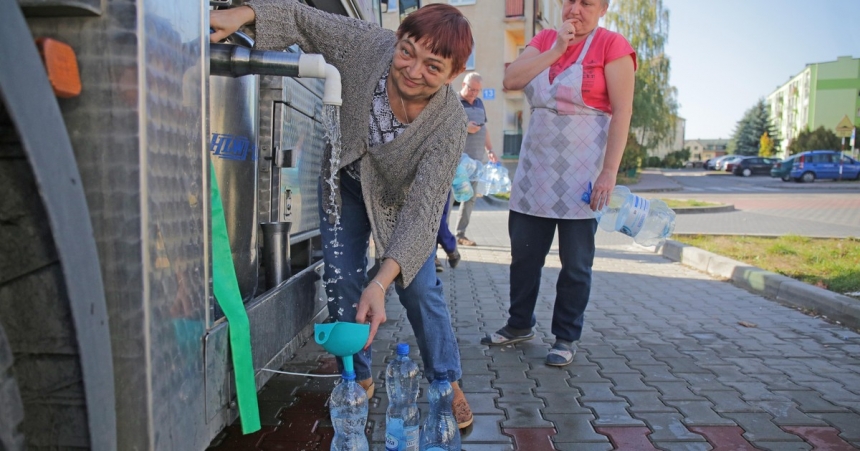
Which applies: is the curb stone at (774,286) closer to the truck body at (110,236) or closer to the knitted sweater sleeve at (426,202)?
the knitted sweater sleeve at (426,202)

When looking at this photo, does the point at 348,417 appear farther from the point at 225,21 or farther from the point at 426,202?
the point at 225,21

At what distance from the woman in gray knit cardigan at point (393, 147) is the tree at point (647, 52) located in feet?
108

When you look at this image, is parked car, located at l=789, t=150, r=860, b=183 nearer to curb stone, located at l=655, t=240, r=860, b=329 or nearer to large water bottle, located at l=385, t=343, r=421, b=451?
curb stone, located at l=655, t=240, r=860, b=329

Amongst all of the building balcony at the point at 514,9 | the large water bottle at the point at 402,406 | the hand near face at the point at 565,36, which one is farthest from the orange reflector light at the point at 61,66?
the building balcony at the point at 514,9

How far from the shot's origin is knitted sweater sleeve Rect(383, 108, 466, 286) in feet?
7.30

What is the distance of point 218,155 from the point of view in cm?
204

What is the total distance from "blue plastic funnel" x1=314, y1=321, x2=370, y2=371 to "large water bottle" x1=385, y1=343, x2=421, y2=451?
15.9 inches

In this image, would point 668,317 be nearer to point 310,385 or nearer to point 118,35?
point 310,385

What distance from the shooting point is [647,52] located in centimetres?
3472

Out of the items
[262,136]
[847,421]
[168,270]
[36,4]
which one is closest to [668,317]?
[847,421]

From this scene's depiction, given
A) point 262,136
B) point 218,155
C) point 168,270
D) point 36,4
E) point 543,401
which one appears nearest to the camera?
point 36,4

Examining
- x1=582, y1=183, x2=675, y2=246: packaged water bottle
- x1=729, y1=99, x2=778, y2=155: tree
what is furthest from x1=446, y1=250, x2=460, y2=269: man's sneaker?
x1=729, y1=99, x2=778, y2=155: tree

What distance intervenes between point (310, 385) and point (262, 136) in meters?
1.41

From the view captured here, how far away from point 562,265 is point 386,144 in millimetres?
1599
